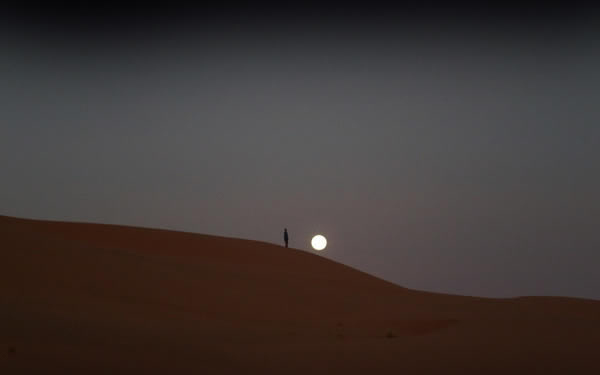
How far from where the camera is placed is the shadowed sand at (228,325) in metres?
5.89

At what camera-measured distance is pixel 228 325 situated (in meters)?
8.61

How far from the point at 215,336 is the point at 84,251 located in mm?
6643

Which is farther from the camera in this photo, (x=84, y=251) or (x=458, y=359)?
(x=84, y=251)

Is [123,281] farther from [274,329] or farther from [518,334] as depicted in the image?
[518,334]

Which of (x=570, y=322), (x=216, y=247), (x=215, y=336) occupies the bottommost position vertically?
(x=215, y=336)

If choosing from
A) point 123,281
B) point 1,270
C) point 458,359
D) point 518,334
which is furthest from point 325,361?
point 1,270

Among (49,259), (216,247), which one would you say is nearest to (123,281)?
(49,259)

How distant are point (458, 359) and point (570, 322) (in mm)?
3988

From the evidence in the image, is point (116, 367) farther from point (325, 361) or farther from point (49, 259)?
point (49, 259)

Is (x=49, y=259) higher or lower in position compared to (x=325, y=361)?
higher

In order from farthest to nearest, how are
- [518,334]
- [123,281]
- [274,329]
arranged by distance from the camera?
[123,281] < [274,329] < [518,334]

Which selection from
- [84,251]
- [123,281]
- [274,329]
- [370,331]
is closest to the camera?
[274,329]

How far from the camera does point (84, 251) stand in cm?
1273

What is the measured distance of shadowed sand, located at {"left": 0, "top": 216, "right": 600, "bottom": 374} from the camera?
5.89 metres
